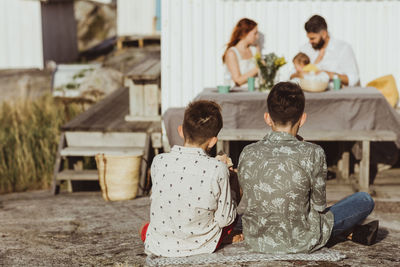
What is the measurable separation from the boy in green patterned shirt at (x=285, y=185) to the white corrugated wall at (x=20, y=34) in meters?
12.1

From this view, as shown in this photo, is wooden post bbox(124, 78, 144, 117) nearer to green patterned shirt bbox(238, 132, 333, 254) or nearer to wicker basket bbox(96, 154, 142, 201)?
wicker basket bbox(96, 154, 142, 201)

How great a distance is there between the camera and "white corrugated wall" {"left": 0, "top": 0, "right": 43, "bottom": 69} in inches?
586

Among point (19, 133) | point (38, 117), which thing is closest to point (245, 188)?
point (19, 133)

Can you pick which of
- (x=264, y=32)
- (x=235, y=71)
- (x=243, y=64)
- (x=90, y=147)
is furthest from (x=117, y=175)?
(x=264, y=32)

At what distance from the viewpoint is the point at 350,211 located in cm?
424

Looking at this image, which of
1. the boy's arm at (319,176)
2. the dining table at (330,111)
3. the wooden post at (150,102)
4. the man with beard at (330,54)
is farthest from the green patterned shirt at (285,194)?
the wooden post at (150,102)

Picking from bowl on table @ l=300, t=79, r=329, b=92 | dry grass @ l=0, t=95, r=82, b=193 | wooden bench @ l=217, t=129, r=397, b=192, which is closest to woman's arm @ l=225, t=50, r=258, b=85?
bowl on table @ l=300, t=79, r=329, b=92

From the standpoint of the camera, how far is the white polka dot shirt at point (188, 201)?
12.5 ft

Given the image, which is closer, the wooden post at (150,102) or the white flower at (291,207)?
the white flower at (291,207)

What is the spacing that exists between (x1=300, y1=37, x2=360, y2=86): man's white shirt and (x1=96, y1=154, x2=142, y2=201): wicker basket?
251cm

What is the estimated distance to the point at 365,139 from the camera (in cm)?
605

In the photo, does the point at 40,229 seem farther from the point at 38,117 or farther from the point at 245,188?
the point at 38,117

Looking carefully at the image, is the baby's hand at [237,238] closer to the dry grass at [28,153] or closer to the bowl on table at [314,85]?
the bowl on table at [314,85]

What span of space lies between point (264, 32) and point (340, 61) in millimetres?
1130
